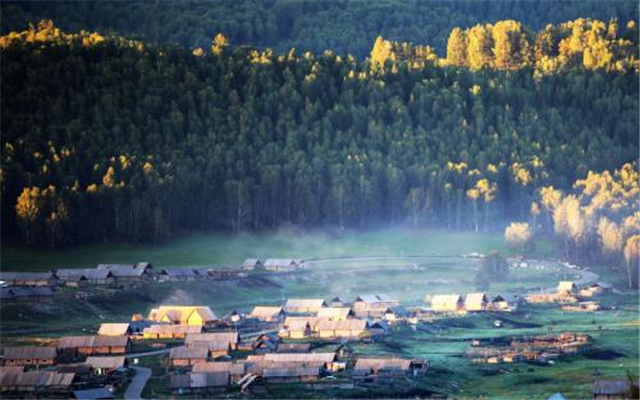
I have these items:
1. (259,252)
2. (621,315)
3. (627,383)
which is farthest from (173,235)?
(627,383)

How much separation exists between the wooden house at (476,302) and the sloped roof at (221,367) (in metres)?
33.3

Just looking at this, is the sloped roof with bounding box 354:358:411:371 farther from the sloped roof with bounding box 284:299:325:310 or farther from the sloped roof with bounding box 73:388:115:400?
the sloped roof with bounding box 284:299:325:310

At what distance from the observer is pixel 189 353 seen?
102938mm

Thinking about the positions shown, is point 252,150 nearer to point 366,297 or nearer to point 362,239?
point 362,239

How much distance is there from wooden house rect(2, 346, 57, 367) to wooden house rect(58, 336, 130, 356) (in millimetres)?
2510

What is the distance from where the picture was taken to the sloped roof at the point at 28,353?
101750mm

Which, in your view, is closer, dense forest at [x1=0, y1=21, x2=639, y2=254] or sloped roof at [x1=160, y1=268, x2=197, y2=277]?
sloped roof at [x1=160, y1=268, x2=197, y2=277]

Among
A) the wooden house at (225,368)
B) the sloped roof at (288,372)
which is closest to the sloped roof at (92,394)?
the wooden house at (225,368)

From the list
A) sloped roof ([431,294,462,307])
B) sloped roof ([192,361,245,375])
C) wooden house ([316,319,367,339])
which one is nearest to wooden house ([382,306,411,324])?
sloped roof ([431,294,462,307])

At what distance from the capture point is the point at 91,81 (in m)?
182

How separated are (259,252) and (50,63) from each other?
36551 mm

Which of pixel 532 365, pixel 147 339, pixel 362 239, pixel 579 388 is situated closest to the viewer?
pixel 579 388

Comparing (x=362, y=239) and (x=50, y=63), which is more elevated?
(x=50, y=63)

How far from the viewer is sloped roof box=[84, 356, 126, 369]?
3910 inches
